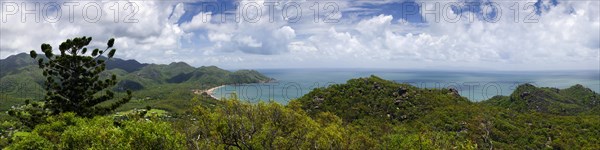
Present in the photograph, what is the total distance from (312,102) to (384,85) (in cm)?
2076

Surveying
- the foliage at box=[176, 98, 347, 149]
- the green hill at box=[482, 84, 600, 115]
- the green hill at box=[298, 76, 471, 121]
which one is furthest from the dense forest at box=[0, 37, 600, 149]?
the green hill at box=[482, 84, 600, 115]

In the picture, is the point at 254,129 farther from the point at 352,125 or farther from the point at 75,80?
the point at 352,125

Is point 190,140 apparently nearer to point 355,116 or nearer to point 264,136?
point 264,136

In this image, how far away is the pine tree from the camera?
2988 cm

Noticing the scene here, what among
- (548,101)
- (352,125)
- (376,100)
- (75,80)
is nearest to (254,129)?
(75,80)

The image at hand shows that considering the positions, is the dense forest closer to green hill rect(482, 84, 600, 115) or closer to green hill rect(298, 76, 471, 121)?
green hill rect(298, 76, 471, 121)

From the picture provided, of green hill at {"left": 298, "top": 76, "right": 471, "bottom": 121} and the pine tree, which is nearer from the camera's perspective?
the pine tree

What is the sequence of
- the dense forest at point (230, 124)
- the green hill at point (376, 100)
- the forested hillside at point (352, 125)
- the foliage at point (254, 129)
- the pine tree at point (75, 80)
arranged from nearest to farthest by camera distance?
the dense forest at point (230, 124) < the forested hillside at point (352, 125) < the foliage at point (254, 129) < the pine tree at point (75, 80) < the green hill at point (376, 100)

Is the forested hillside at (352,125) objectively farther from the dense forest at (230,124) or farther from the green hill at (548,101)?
the green hill at (548,101)

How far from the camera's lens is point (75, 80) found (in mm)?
31078

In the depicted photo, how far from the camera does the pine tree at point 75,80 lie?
98.0ft

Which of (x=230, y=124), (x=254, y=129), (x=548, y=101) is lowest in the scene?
(x=548, y=101)

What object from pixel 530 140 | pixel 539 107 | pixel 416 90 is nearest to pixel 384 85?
pixel 416 90

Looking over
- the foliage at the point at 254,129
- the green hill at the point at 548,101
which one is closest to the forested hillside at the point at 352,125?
the foliage at the point at 254,129
